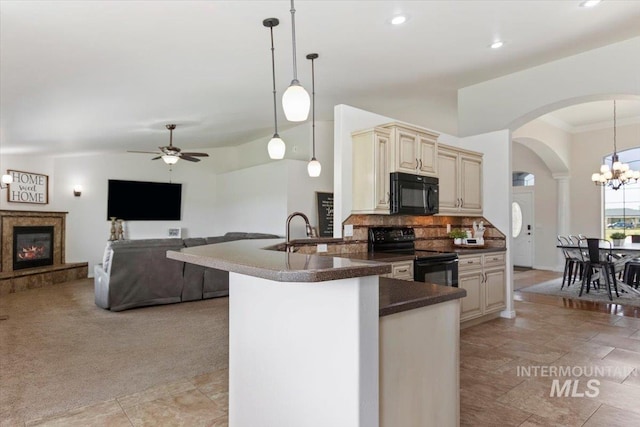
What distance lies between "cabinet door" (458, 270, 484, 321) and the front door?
19.9ft

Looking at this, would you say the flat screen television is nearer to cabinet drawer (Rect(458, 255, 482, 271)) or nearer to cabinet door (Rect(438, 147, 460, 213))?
cabinet door (Rect(438, 147, 460, 213))

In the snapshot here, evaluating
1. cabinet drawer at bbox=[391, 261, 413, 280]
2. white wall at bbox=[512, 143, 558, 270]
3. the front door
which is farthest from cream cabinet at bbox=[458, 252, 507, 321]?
the front door

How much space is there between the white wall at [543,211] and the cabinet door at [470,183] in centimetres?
519

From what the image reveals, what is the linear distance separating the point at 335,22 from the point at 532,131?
6.29m

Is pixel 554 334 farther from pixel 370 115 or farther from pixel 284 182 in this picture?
pixel 284 182

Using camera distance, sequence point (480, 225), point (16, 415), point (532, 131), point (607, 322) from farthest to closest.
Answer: point (532, 131), point (480, 225), point (607, 322), point (16, 415)

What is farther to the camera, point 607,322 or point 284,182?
point 284,182

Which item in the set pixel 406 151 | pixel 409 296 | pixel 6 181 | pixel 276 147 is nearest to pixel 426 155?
pixel 406 151

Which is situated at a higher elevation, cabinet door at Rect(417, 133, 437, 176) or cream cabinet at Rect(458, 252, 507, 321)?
cabinet door at Rect(417, 133, 437, 176)

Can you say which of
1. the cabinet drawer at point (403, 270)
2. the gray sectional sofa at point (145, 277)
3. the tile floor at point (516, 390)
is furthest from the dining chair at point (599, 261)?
the gray sectional sofa at point (145, 277)

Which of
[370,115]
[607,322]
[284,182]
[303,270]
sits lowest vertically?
[607,322]

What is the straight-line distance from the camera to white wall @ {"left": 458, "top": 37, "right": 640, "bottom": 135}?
13.3ft

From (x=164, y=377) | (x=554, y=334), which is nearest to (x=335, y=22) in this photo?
(x=164, y=377)

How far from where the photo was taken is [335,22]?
3.11m
